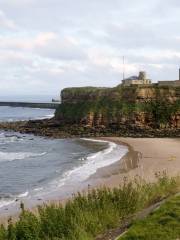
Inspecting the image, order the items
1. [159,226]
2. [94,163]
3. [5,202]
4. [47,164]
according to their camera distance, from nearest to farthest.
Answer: [159,226] < [5,202] < [94,163] < [47,164]

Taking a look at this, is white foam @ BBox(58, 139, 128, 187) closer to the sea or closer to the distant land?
the sea

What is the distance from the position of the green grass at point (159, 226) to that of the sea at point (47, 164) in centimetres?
1020

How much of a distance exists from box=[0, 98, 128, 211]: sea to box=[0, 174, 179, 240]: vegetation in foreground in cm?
775

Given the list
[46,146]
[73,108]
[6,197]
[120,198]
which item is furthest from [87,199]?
[73,108]

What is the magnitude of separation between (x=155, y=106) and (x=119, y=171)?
3373 cm

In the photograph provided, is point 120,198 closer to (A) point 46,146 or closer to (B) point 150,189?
(B) point 150,189

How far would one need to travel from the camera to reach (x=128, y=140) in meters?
52.3

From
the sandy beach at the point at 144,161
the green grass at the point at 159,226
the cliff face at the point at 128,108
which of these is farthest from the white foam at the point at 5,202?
the cliff face at the point at 128,108

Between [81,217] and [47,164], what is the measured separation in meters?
22.5

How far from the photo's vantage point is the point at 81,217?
1275 cm

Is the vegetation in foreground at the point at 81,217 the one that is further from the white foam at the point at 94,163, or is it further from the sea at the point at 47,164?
the white foam at the point at 94,163

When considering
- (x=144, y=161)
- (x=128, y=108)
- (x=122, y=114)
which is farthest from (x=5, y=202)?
(x=128, y=108)

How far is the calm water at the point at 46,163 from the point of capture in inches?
1013

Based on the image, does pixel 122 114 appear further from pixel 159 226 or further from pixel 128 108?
pixel 159 226
